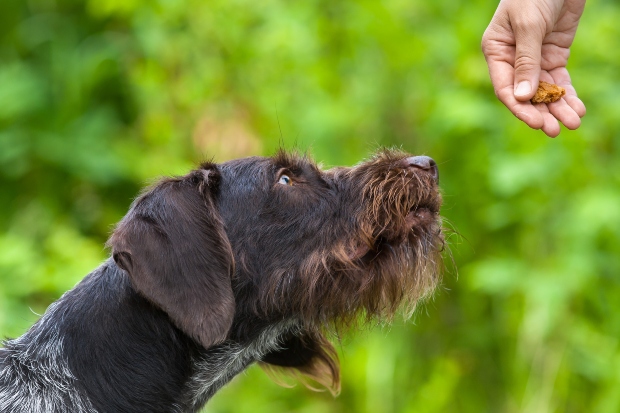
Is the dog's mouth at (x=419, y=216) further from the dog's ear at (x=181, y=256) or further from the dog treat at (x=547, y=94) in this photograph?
the dog's ear at (x=181, y=256)

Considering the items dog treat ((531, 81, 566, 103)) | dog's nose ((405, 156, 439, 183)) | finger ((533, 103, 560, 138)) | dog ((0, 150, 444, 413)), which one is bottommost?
dog ((0, 150, 444, 413))

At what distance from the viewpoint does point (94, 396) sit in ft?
9.75

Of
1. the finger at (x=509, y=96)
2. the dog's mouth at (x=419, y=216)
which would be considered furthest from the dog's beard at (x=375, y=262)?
the finger at (x=509, y=96)

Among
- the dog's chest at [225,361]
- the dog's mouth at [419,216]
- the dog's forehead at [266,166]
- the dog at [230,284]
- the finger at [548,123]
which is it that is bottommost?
the dog's chest at [225,361]

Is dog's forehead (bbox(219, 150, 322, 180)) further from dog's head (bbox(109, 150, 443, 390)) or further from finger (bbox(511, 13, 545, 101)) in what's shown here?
finger (bbox(511, 13, 545, 101))

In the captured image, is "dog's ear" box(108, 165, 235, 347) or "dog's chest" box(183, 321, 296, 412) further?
"dog's chest" box(183, 321, 296, 412)

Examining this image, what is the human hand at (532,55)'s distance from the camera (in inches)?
126

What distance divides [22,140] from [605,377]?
190 inches

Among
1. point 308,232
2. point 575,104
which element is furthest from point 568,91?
point 308,232

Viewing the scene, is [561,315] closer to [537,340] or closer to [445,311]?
[537,340]

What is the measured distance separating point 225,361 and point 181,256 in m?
0.66

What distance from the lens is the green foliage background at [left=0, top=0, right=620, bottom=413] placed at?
17.2 feet

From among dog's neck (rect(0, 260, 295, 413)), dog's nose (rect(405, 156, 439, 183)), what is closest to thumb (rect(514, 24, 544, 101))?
dog's nose (rect(405, 156, 439, 183))

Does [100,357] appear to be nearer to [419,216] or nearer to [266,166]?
[266,166]
